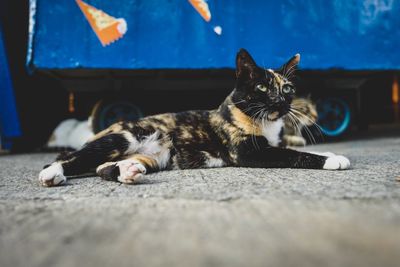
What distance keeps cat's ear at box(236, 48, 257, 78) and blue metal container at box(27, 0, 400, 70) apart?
1.00m

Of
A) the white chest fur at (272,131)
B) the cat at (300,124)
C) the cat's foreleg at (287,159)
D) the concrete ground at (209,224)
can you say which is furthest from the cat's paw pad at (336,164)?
the cat at (300,124)

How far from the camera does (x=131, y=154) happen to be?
1.51 meters

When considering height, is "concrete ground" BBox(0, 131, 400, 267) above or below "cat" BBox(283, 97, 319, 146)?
below

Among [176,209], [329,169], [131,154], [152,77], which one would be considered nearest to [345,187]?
[329,169]

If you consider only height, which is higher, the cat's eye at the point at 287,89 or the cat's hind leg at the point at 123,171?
the cat's eye at the point at 287,89

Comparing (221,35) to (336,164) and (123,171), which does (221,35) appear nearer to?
(336,164)

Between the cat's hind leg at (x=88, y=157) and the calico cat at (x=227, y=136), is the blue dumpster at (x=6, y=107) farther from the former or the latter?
the cat's hind leg at (x=88, y=157)

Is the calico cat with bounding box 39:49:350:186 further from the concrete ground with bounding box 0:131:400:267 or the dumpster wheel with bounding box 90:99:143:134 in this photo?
the dumpster wheel with bounding box 90:99:143:134

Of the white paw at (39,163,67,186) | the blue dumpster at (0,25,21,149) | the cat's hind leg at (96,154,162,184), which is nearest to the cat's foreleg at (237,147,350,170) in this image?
the cat's hind leg at (96,154,162,184)

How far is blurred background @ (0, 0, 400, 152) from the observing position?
8.02ft

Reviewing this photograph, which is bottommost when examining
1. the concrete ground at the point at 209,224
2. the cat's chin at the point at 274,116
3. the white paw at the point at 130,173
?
the concrete ground at the point at 209,224

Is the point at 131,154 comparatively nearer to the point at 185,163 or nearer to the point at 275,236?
the point at 185,163

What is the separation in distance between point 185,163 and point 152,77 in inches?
63.7

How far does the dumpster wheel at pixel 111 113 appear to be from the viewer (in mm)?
2799
